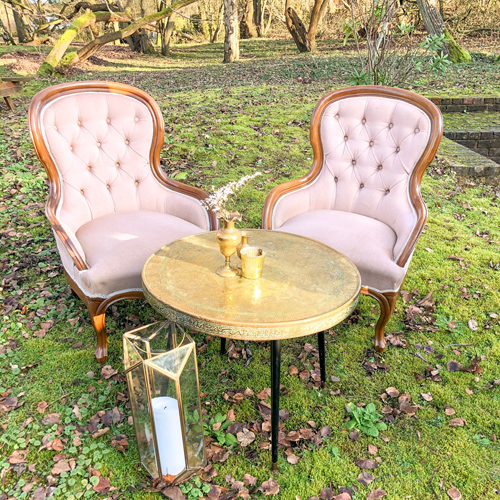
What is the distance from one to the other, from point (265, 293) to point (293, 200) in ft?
4.40

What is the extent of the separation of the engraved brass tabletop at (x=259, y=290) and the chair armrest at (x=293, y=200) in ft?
1.67

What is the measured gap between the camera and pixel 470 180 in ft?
17.3

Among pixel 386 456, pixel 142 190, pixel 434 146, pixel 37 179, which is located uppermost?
pixel 434 146

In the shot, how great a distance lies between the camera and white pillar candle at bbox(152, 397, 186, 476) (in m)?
1.74

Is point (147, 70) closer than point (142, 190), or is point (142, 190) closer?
point (142, 190)

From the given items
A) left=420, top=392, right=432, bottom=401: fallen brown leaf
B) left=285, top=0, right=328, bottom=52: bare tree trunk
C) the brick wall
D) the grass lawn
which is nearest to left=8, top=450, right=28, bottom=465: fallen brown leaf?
the grass lawn

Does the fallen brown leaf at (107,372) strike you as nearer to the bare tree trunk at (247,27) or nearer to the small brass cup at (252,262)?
the small brass cup at (252,262)

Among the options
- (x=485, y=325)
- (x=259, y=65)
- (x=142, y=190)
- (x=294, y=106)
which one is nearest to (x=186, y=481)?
(x=142, y=190)

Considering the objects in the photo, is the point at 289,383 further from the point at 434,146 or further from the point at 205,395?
the point at 434,146

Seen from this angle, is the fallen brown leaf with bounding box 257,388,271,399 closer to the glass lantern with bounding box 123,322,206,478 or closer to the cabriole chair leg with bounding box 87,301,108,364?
the glass lantern with bounding box 123,322,206,478

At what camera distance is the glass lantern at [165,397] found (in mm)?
1639

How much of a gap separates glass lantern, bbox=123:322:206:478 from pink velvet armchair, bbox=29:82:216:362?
2.68 ft

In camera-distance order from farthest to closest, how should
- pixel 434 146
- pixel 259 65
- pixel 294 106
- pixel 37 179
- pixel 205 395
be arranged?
pixel 259 65 < pixel 294 106 < pixel 37 179 < pixel 434 146 < pixel 205 395

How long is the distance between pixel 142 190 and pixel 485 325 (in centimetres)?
258
